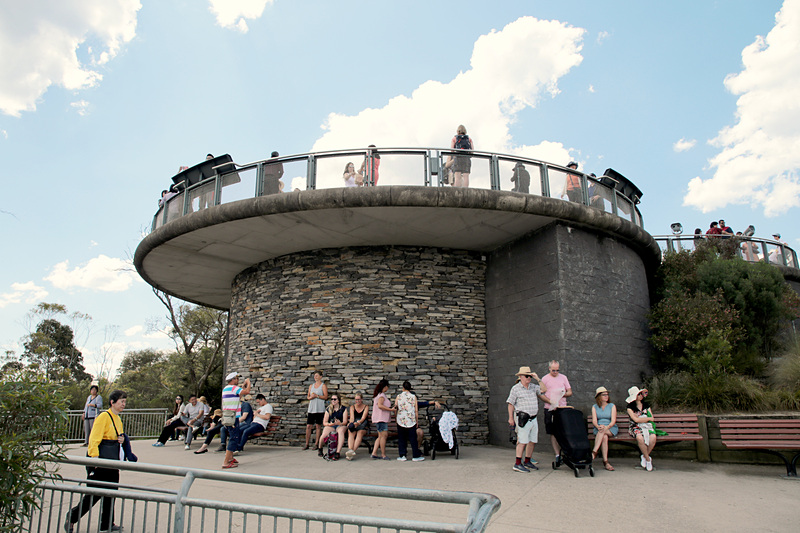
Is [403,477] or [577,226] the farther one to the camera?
[577,226]

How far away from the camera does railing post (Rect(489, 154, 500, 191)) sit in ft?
33.1

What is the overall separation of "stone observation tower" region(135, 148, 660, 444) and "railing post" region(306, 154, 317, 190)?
29 mm

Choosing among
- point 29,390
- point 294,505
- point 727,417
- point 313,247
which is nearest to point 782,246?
point 727,417

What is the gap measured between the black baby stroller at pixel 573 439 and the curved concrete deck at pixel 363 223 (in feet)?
13.6

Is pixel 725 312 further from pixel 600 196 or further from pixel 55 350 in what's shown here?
pixel 55 350

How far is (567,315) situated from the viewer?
1004 cm

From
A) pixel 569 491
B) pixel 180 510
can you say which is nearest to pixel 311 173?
pixel 569 491

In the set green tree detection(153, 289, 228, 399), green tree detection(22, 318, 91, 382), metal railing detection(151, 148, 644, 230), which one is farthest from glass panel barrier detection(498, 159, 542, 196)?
green tree detection(22, 318, 91, 382)

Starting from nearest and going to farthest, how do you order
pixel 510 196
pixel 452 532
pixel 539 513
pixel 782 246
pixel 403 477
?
pixel 452 532 → pixel 539 513 → pixel 403 477 → pixel 510 196 → pixel 782 246

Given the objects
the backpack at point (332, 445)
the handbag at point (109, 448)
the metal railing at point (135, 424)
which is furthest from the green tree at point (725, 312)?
the metal railing at point (135, 424)

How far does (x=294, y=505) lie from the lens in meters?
5.57

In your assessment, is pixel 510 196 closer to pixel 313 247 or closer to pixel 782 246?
pixel 313 247

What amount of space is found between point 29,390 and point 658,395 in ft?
33.8

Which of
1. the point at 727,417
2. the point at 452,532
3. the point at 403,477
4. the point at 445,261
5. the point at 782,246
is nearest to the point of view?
the point at 452,532
